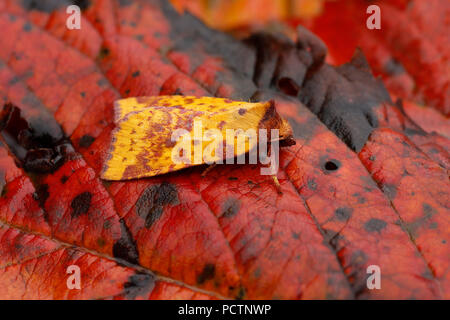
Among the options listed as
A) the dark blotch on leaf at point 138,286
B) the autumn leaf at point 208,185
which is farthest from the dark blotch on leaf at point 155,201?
the dark blotch on leaf at point 138,286

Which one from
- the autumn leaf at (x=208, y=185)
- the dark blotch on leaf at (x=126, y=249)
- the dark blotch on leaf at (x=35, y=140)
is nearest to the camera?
the autumn leaf at (x=208, y=185)

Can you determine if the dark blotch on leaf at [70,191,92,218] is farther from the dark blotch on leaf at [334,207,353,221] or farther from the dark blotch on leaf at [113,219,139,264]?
the dark blotch on leaf at [334,207,353,221]

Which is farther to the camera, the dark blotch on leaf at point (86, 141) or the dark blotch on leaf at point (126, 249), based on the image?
the dark blotch on leaf at point (86, 141)

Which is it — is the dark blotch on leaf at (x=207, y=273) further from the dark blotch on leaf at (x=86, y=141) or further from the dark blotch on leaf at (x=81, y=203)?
the dark blotch on leaf at (x=86, y=141)

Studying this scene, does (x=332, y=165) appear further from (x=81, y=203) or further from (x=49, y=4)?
(x=49, y=4)

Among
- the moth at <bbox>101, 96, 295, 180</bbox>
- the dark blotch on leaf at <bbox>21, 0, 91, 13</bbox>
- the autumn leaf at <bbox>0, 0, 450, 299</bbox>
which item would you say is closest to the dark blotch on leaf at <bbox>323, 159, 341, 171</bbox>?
the autumn leaf at <bbox>0, 0, 450, 299</bbox>

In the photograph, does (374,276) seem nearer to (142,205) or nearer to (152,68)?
(142,205)
